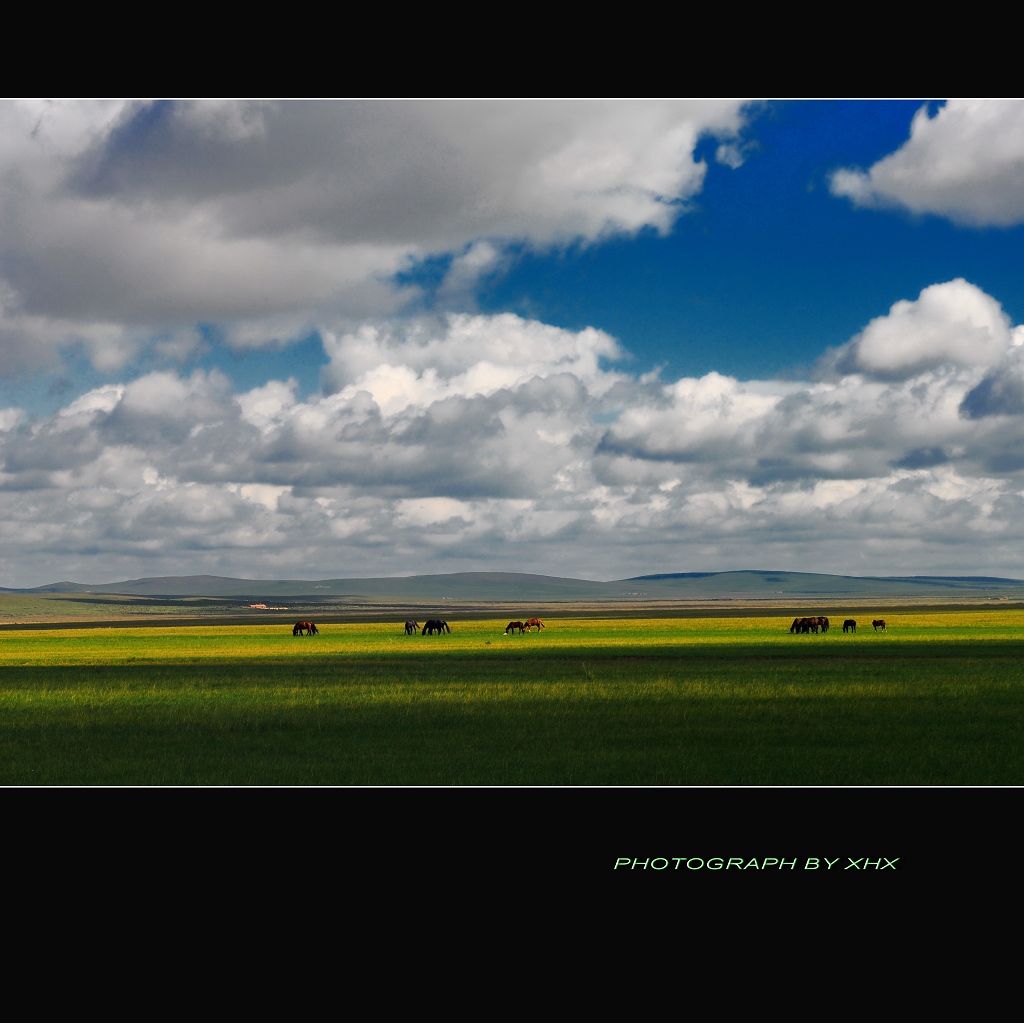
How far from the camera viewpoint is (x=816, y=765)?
667 inches

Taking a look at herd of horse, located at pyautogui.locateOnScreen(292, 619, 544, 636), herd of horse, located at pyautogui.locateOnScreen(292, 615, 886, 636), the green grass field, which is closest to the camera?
the green grass field

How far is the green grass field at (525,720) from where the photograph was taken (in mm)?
16812

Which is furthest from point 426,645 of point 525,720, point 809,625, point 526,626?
point 525,720

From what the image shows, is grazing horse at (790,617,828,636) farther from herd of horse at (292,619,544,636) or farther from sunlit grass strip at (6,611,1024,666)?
herd of horse at (292,619,544,636)

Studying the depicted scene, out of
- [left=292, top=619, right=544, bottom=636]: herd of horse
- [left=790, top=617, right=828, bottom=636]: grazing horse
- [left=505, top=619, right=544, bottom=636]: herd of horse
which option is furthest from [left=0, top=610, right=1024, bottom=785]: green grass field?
[left=505, top=619, right=544, bottom=636]: herd of horse

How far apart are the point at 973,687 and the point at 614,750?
53.3 ft

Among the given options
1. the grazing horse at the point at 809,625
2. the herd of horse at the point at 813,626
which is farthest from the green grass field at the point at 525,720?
the grazing horse at the point at 809,625

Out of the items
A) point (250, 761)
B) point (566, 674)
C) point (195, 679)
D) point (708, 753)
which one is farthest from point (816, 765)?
point (195, 679)

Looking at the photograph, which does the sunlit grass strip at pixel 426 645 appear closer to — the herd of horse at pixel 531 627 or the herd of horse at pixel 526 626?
the herd of horse at pixel 531 627

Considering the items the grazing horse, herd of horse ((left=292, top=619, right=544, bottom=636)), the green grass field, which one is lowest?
herd of horse ((left=292, top=619, right=544, bottom=636))

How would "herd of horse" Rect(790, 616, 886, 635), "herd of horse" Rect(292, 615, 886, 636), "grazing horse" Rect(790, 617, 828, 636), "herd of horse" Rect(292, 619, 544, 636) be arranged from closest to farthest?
"herd of horse" Rect(790, 616, 886, 635)
"grazing horse" Rect(790, 617, 828, 636)
"herd of horse" Rect(292, 615, 886, 636)
"herd of horse" Rect(292, 619, 544, 636)

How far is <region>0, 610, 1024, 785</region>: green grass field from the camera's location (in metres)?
16.8
